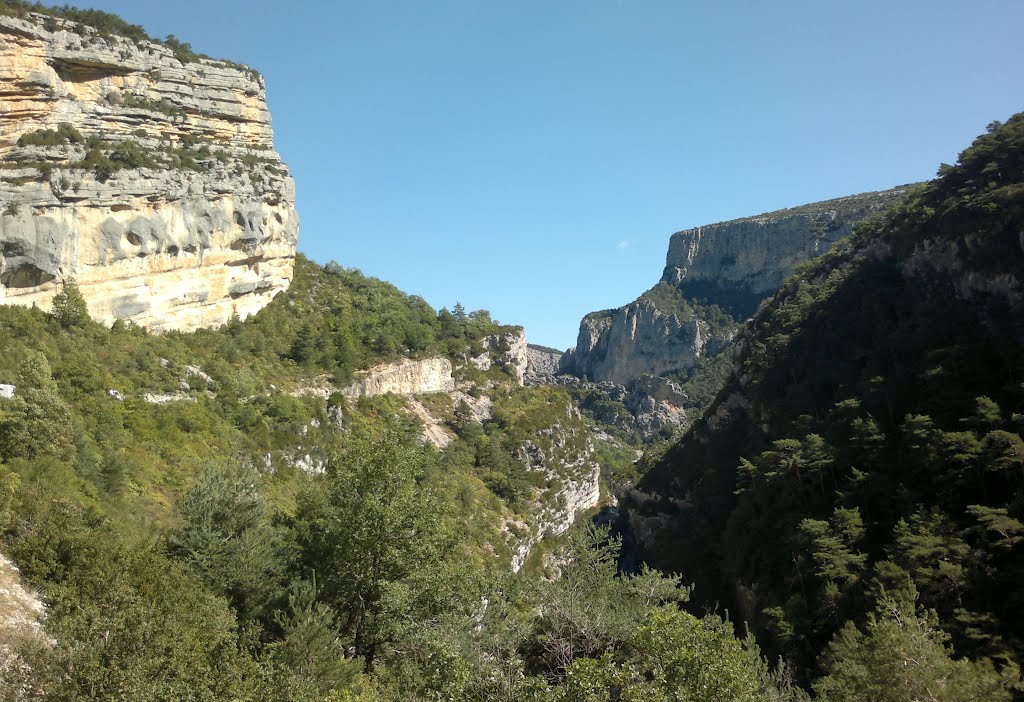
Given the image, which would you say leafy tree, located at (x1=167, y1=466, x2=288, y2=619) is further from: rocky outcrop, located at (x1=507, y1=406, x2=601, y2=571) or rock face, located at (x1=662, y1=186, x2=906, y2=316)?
rock face, located at (x1=662, y1=186, x2=906, y2=316)

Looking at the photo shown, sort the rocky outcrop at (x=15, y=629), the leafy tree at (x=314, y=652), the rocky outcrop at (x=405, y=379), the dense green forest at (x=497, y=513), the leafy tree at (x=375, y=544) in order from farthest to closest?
the rocky outcrop at (x=405, y=379), the leafy tree at (x=375, y=544), the leafy tree at (x=314, y=652), the dense green forest at (x=497, y=513), the rocky outcrop at (x=15, y=629)

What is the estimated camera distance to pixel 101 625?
10242 mm

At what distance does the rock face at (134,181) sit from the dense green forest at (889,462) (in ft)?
121

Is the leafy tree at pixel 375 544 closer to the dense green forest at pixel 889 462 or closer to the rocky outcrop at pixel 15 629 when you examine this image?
the rocky outcrop at pixel 15 629

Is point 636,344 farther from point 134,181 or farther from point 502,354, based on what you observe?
point 134,181

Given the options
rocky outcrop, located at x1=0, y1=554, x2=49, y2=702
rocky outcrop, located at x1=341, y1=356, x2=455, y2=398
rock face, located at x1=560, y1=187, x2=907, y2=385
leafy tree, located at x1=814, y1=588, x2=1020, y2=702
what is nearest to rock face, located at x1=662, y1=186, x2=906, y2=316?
rock face, located at x1=560, y1=187, x2=907, y2=385

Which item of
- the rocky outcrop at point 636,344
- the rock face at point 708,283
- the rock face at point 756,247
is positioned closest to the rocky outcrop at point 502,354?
the rock face at point 756,247

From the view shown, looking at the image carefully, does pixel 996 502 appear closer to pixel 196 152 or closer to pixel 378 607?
pixel 378 607

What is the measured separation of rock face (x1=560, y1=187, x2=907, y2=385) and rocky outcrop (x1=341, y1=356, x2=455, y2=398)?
95.5 m

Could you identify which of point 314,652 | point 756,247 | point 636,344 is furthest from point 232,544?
point 756,247

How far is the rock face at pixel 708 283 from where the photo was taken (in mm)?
131500

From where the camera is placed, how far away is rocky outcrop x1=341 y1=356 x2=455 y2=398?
158 ft

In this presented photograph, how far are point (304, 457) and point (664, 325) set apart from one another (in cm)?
12431

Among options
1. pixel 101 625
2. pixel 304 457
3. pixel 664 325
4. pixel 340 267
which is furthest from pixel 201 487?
pixel 664 325
